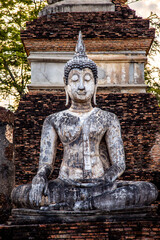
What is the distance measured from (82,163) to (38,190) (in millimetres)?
742

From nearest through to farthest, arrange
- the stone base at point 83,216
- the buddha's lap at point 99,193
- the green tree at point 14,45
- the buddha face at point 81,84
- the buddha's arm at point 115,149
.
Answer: the stone base at point 83,216 → the buddha's lap at point 99,193 → the buddha's arm at point 115,149 → the buddha face at point 81,84 → the green tree at point 14,45

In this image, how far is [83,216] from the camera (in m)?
6.04

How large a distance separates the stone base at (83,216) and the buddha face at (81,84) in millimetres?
1640

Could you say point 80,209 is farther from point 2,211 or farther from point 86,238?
point 2,211

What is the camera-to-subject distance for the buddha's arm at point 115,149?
6.61 metres

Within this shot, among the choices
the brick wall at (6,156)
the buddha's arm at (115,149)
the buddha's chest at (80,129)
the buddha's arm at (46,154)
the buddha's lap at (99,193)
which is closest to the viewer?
the buddha's lap at (99,193)

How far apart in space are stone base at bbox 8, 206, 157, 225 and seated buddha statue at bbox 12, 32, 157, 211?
7 centimetres

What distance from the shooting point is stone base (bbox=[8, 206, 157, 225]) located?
597 cm

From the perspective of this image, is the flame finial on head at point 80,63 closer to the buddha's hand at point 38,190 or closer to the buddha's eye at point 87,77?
the buddha's eye at point 87,77

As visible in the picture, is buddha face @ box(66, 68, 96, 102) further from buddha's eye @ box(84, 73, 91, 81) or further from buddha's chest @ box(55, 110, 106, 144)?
buddha's chest @ box(55, 110, 106, 144)

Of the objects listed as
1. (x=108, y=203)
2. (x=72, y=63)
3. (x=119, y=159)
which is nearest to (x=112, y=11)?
(x=72, y=63)

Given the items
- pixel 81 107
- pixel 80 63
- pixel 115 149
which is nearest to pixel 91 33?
pixel 80 63

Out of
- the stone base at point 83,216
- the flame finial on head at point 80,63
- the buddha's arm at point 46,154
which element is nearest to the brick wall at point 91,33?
the flame finial on head at point 80,63

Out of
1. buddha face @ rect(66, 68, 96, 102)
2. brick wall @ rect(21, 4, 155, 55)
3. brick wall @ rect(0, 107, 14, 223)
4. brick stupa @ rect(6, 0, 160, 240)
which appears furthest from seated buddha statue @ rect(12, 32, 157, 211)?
brick wall @ rect(21, 4, 155, 55)
